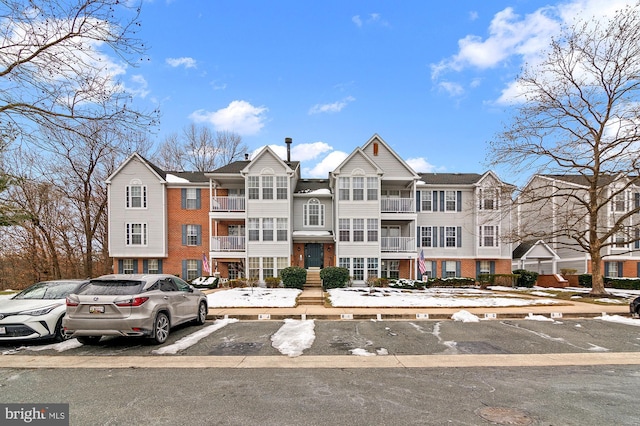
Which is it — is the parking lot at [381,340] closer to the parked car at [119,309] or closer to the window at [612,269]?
the parked car at [119,309]

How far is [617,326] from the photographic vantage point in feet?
36.2

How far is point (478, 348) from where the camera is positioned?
27.0ft

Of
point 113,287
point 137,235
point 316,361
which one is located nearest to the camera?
point 316,361

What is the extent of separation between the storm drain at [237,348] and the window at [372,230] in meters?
16.5

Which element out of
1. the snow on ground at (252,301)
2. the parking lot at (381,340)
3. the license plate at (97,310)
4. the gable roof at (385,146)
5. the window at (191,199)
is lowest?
the snow on ground at (252,301)

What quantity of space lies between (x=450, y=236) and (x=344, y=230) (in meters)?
8.78

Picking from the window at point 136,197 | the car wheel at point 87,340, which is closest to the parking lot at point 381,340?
the car wheel at point 87,340

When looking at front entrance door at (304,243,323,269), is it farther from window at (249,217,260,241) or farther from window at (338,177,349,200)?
window at (338,177,349,200)

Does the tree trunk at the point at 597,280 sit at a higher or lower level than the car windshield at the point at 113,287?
lower

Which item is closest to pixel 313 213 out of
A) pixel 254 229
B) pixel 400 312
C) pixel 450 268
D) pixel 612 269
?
pixel 254 229

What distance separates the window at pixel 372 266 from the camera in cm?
2427

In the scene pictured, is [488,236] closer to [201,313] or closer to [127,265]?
[201,313]

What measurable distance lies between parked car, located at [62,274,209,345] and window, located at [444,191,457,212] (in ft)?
75.7

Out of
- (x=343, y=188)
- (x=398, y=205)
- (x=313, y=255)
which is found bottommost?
(x=313, y=255)
